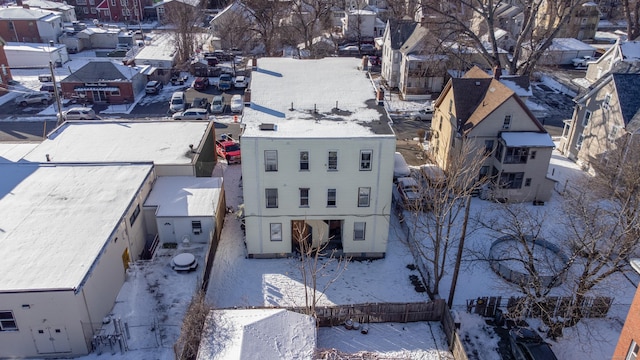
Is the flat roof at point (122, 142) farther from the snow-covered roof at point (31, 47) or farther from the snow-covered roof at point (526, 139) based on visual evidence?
the snow-covered roof at point (31, 47)

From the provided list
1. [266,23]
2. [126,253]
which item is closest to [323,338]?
[126,253]

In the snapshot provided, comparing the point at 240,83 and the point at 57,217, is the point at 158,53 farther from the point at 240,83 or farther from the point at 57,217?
the point at 57,217

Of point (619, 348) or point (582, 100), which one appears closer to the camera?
point (619, 348)

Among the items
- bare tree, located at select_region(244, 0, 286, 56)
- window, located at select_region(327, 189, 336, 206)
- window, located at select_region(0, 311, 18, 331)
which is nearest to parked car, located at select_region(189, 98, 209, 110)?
bare tree, located at select_region(244, 0, 286, 56)

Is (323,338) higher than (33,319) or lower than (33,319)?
lower

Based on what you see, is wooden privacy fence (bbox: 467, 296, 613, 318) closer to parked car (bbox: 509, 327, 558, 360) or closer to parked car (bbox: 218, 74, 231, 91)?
parked car (bbox: 509, 327, 558, 360)

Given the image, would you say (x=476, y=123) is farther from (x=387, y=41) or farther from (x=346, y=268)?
(x=387, y=41)

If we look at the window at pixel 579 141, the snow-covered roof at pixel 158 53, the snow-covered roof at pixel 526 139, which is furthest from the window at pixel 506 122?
the snow-covered roof at pixel 158 53
